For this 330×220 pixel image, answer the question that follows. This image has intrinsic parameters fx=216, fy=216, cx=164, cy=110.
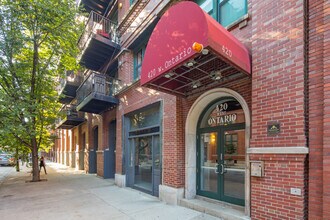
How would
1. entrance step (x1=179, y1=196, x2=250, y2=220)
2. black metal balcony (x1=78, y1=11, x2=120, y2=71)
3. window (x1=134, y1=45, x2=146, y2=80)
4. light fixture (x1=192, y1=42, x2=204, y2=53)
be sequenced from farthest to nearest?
black metal balcony (x1=78, y1=11, x2=120, y2=71), window (x1=134, y1=45, x2=146, y2=80), entrance step (x1=179, y1=196, x2=250, y2=220), light fixture (x1=192, y1=42, x2=204, y2=53)

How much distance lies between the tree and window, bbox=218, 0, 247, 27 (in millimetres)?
8570

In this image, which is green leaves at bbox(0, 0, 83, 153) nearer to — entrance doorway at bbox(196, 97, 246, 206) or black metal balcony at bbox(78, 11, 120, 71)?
black metal balcony at bbox(78, 11, 120, 71)

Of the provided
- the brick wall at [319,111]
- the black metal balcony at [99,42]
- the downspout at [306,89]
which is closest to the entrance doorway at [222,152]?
the downspout at [306,89]

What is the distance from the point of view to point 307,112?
3.90 m

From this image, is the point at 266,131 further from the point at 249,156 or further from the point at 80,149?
the point at 80,149

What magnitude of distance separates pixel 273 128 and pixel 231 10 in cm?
349

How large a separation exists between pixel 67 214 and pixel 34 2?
946 cm

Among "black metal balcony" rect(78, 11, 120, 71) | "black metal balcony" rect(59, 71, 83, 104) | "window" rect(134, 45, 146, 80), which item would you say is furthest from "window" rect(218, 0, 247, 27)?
"black metal balcony" rect(59, 71, 83, 104)

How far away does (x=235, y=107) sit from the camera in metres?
5.91

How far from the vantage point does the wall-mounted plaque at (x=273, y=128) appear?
4.19 meters

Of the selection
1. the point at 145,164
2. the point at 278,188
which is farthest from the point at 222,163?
the point at 145,164

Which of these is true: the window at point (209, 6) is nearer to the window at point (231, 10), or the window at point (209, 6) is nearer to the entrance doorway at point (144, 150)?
the window at point (231, 10)

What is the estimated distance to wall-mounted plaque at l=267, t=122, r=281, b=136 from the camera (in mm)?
4188

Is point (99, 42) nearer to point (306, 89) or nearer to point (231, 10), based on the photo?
point (231, 10)
